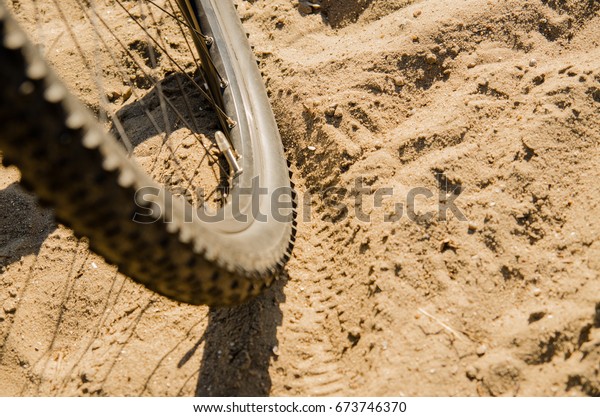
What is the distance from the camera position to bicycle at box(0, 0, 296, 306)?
123 centimetres

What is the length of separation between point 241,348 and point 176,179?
1.02 m

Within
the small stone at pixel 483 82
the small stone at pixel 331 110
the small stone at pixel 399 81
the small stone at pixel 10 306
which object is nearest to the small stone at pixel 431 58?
the small stone at pixel 399 81

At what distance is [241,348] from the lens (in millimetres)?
2102

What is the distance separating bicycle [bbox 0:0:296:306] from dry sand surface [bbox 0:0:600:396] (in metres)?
0.30

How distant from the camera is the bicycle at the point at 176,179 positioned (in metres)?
1.23

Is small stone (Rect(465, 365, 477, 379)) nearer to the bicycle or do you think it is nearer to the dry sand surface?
the dry sand surface

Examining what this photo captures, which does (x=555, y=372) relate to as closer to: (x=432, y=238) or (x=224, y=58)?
(x=432, y=238)

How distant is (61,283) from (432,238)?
65.7 inches

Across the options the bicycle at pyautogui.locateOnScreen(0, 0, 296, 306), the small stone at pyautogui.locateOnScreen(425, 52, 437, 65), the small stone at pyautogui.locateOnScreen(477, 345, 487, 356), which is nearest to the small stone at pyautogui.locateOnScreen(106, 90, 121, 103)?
the bicycle at pyautogui.locateOnScreen(0, 0, 296, 306)

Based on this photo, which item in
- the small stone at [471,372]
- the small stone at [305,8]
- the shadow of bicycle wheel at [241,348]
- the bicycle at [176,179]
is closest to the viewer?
the bicycle at [176,179]

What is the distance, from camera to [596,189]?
7.29 feet

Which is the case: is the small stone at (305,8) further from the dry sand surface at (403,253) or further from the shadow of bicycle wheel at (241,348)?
the shadow of bicycle wheel at (241,348)

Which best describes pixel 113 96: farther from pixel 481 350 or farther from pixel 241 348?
pixel 481 350

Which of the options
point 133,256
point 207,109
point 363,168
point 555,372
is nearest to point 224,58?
point 207,109
